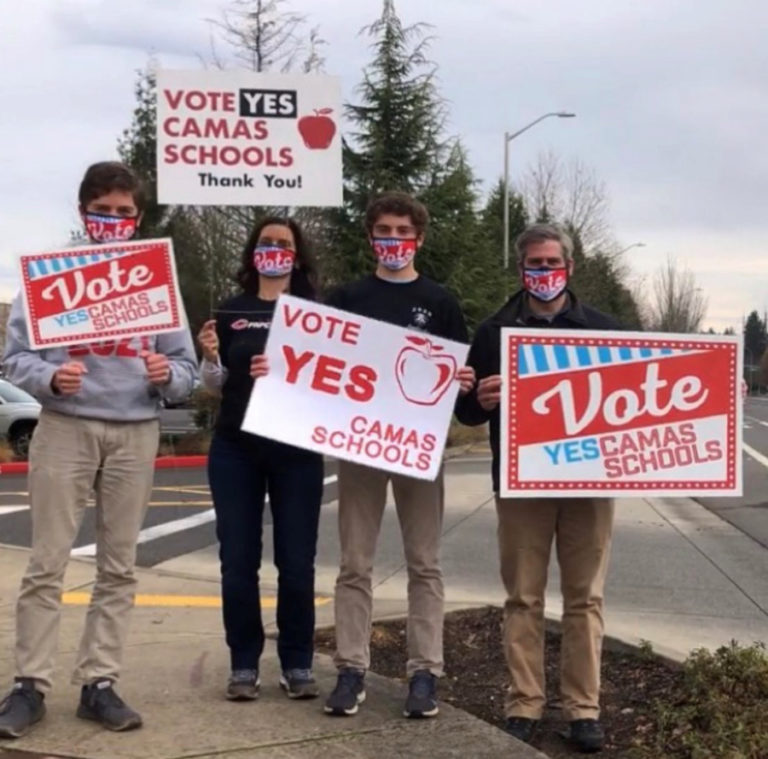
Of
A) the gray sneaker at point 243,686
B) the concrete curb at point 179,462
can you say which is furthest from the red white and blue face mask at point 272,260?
the concrete curb at point 179,462

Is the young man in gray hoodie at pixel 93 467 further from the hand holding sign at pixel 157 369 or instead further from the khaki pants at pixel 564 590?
the khaki pants at pixel 564 590

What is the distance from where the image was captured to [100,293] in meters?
4.25

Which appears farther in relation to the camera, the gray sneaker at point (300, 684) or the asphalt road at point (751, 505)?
the asphalt road at point (751, 505)

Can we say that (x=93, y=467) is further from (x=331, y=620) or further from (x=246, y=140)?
(x=246, y=140)

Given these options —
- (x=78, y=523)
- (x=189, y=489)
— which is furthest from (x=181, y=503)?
(x=78, y=523)

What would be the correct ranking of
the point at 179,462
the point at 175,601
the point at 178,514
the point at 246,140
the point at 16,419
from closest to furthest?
the point at 246,140 < the point at 175,601 < the point at 178,514 < the point at 179,462 < the point at 16,419

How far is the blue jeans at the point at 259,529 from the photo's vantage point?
4.54 m

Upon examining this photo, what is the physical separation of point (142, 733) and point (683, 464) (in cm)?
241

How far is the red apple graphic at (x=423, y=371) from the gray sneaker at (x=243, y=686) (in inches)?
54.2

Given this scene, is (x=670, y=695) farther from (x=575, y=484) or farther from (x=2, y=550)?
(x=2, y=550)

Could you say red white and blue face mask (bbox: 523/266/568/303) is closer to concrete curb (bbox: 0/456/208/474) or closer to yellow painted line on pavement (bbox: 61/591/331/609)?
yellow painted line on pavement (bbox: 61/591/331/609)

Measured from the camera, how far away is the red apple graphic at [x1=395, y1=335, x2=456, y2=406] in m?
4.42

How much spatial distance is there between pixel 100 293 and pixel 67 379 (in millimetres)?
438

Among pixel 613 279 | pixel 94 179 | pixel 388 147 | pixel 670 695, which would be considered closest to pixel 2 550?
pixel 94 179
